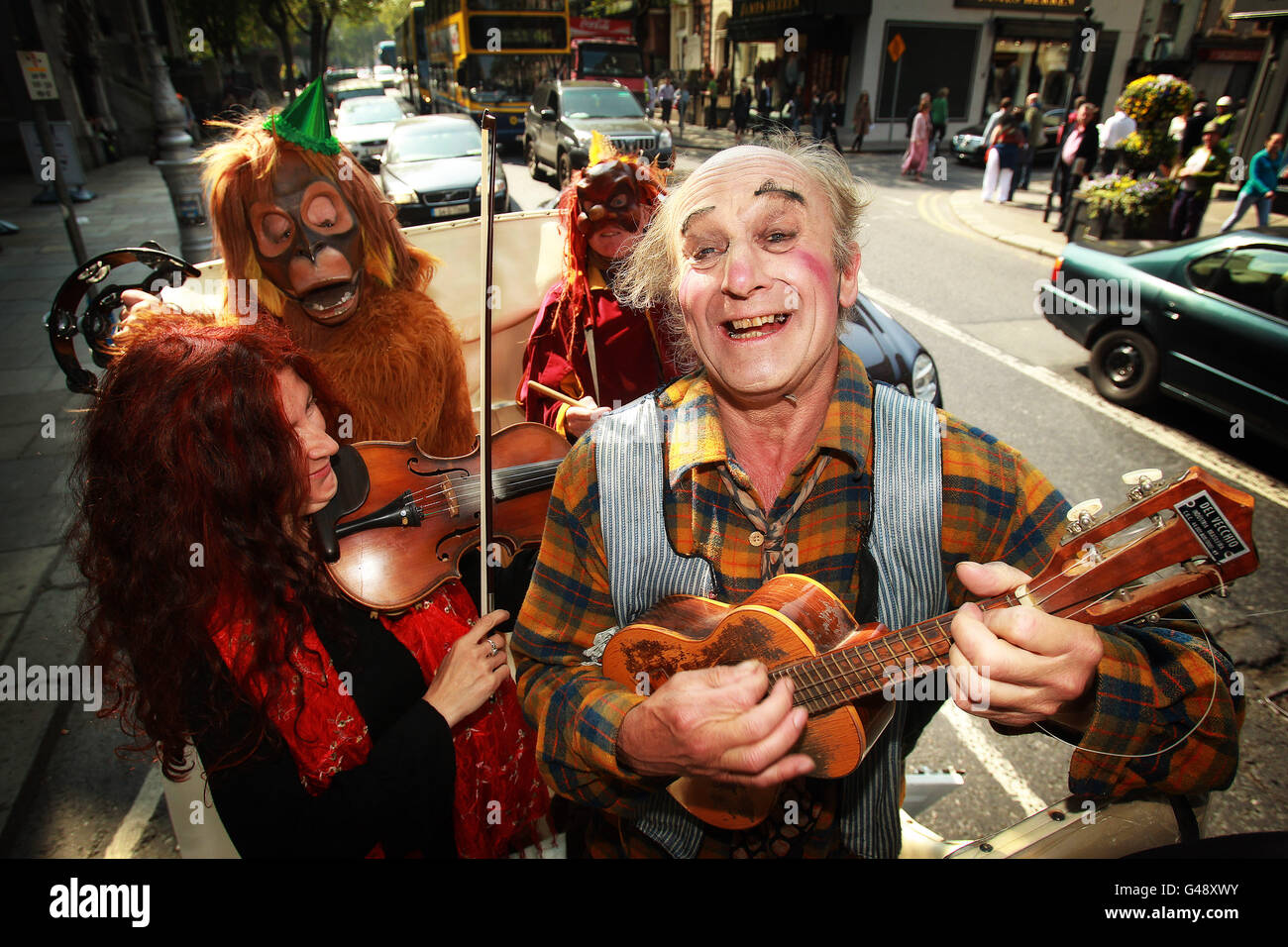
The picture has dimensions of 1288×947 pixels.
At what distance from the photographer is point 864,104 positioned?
20844 mm

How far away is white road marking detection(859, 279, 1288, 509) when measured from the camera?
16.4 ft

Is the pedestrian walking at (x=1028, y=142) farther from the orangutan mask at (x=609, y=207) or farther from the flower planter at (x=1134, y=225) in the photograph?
the orangutan mask at (x=609, y=207)

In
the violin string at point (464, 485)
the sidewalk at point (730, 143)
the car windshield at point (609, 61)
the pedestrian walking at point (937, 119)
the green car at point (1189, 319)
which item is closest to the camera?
the violin string at point (464, 485)

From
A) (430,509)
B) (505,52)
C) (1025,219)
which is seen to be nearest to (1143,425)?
(430,509)

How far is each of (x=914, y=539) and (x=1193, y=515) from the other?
484 millimetres

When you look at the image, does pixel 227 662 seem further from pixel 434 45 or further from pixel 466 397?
pixel 434 45

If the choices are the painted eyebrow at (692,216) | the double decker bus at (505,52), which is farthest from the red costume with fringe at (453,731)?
the double decker bus at (505,52)

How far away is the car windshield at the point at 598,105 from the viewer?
1543 centimetres

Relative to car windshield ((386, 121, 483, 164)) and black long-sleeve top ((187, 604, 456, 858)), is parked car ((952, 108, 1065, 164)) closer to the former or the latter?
car windshield ((386, 121, 483, 164))

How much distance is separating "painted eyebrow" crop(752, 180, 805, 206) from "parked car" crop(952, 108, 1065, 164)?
2143 cm

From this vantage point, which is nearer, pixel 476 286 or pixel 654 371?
pixel 654 371

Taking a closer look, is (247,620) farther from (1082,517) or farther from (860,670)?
(1082,517)

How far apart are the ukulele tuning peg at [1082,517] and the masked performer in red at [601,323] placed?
2066 millimetres
